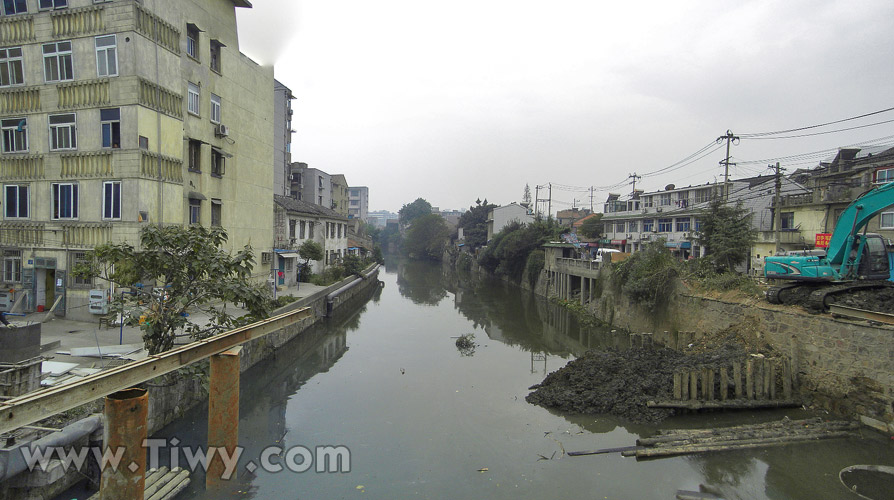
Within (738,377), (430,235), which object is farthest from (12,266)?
(430,235)

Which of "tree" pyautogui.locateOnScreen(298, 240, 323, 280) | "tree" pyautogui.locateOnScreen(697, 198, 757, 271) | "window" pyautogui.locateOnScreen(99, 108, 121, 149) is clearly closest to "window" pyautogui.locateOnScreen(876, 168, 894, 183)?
"tree" pyautogui.locateOnScreen(697, 198, 757, 271)

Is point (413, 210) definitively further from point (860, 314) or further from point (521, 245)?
point (860, 314)

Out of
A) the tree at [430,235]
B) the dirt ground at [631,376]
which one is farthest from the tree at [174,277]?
the tree at [430,235]

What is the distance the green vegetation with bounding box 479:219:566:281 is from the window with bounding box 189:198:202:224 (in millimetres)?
24883

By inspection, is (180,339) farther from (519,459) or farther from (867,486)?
(867,486)

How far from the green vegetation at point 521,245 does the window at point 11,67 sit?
101 feet

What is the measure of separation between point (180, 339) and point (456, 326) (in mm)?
14195

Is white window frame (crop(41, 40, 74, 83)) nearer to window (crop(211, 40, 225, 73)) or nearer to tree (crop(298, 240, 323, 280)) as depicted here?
window (crop(211, 40, 225, 73))

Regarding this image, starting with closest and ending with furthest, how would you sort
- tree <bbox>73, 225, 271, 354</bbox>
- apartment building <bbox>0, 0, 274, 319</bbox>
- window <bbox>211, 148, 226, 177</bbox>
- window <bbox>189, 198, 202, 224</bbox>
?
tree <bbox>73, 225, 271, 354</bbox>, apartment building <bbox>0, 0, 274, 319</bbox>, window <bbox>189, 198, 202, 224</bbox>, window <bbox>211, 148, 226, 177</bbox>

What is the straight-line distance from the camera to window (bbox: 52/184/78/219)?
15.4 metres

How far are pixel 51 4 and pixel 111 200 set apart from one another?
6675mm

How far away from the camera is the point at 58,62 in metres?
15.2

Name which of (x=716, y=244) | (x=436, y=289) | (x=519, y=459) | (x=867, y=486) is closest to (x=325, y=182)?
(x=436, y=289)

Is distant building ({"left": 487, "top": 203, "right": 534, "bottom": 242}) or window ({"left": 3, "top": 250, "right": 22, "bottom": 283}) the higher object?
distant building ({"left": 487, "top": 203, "right": 534, "bottom": 242})
